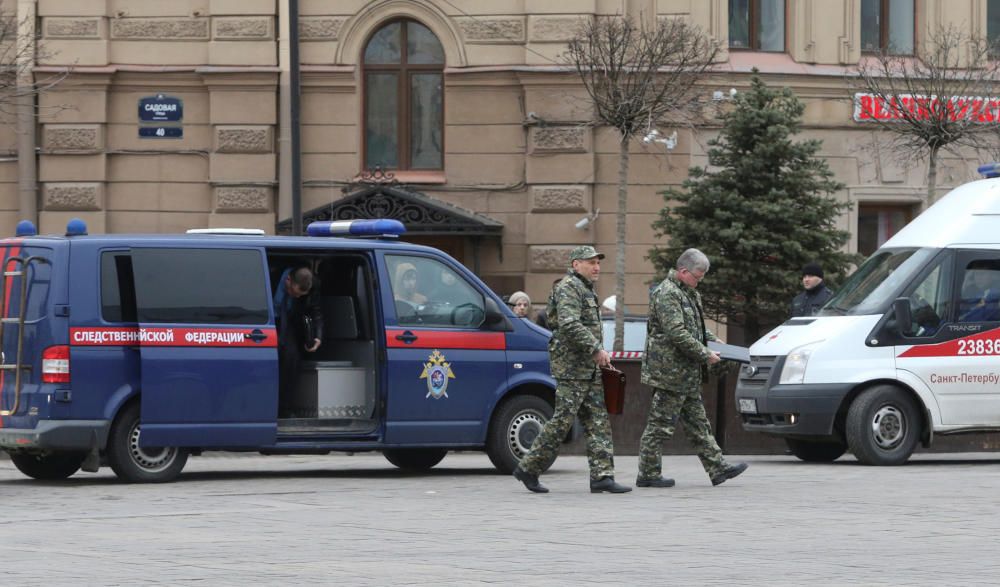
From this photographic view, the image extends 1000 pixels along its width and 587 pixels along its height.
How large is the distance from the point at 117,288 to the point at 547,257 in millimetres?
12910

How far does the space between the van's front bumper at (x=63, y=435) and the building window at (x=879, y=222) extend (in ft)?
53.8

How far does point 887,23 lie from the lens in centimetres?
2852

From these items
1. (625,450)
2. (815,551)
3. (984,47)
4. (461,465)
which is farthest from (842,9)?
(815,551)

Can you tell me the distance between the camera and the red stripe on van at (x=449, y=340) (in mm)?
15297

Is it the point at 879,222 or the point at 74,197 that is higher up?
the point at 74,197

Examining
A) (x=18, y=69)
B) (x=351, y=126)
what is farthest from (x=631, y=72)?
(x=18, y=69)

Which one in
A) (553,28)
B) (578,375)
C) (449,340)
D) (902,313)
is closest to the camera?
(578,375)

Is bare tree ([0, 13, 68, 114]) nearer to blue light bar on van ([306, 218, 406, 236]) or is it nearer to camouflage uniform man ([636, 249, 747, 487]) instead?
blue light bar on van ([306, 218, 406, 236])

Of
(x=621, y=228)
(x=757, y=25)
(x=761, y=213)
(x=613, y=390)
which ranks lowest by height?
(x=613, y=390)

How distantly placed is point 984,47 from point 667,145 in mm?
4811

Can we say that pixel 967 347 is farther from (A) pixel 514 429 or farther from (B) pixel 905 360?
(A) pixel 514 429

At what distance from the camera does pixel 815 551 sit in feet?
32.8

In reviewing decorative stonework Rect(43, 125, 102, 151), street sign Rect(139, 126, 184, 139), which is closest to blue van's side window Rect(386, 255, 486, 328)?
street sign Rect(139, 126, 184, 139)

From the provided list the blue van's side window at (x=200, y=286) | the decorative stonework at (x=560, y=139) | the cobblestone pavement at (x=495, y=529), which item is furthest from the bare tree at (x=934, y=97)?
the blue van's side window at (x=200, y=286)
